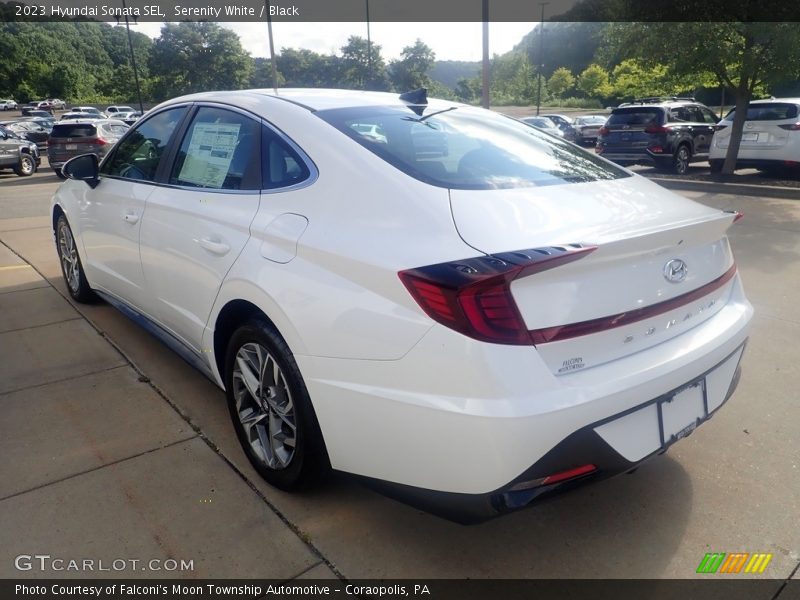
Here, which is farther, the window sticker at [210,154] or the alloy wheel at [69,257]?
the alloy wheel at [69,257]

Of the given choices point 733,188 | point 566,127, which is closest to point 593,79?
point 566,127

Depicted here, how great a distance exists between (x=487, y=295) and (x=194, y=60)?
68.0 meters

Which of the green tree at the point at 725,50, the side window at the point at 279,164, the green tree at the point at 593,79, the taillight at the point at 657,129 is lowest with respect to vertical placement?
the taillight at the point at 657,129

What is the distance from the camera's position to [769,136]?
37.4ft

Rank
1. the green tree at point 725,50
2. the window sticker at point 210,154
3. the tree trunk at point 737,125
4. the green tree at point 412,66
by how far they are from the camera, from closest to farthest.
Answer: the window sticker at point 210,154, the green tree at point 725,50, the tree trunk at point 737,125, the green tree at point 412,66

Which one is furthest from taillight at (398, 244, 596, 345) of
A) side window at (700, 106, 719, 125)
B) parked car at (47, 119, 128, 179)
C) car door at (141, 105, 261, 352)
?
parked car at (47, 119, 128, 179)

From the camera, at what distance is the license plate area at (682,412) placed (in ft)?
6.88

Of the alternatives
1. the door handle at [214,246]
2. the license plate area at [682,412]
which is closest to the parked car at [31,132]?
the door handle at [214,246]

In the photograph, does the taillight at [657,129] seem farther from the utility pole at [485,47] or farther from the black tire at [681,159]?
the utility pole at [485,47]

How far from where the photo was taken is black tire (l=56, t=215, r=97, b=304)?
191 inches

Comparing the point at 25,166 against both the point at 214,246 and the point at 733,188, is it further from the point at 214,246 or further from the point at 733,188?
the point at 214,246

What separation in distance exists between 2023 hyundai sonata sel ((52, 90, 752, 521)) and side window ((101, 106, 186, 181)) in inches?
19.8

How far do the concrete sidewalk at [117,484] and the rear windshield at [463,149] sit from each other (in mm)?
1517
